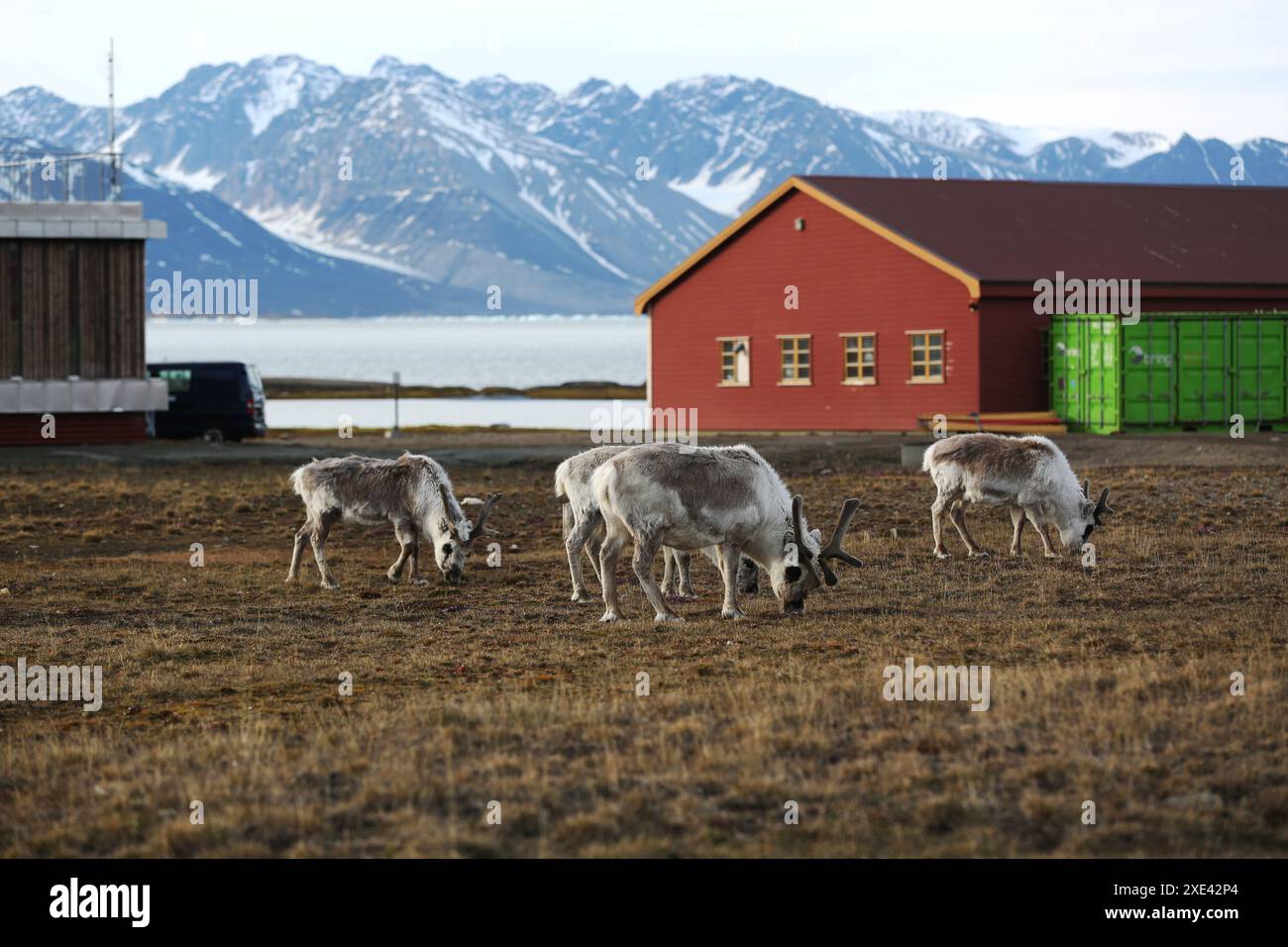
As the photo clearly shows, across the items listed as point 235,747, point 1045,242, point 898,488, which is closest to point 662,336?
point 1045,242

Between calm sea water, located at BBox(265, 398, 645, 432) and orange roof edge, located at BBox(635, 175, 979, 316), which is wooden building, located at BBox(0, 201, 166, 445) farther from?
calm sea water, located at BBox(265, 398, 645, 432)

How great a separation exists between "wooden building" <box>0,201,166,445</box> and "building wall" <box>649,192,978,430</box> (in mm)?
14874

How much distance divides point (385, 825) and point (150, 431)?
34.6 m

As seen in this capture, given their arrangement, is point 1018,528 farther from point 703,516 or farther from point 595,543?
point 703,516

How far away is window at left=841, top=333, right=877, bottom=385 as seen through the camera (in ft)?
142

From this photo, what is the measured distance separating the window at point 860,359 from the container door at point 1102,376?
5699 millimetres

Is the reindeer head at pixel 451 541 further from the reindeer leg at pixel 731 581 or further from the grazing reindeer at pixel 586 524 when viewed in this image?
the reindeer leg at pixel 731 581

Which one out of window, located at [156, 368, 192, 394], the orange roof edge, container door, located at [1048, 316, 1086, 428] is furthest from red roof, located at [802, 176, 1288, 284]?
window, located at [156, 368, 192, 394]

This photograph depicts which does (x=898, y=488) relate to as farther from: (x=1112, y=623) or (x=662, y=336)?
(x=662, y=336)

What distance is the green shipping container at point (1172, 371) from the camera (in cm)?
3866

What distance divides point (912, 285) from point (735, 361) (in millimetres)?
6611

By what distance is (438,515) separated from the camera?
18703 mm

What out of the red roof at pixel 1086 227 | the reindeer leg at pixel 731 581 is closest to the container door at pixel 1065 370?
the red roof at pixel 1086 227
